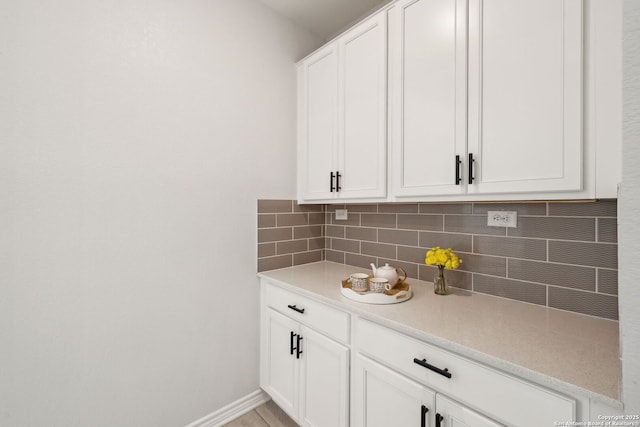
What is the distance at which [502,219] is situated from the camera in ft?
4.73

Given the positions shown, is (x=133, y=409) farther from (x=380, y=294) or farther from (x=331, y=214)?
(x=331, y=214)

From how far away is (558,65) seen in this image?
1.02 metres

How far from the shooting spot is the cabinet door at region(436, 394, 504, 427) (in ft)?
3.05

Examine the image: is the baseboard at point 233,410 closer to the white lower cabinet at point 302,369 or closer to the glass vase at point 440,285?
the white lower cabinet at point 302,369

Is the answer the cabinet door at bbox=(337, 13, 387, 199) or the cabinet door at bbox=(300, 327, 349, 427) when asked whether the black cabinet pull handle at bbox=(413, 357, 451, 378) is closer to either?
the cabinet door at bbox=(300, 327, 349, 427)

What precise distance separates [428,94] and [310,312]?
4.06 feet

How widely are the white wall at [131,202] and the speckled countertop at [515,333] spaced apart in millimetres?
672

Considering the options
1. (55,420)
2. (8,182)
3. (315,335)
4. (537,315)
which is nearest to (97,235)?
(8,182)

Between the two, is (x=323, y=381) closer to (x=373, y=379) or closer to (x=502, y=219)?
(x=373, y=379)

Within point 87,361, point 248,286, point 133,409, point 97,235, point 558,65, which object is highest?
point 558,65


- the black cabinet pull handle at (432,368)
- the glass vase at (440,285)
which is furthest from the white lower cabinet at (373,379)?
the glass vase at (440,285)

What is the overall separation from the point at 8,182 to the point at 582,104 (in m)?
2.15

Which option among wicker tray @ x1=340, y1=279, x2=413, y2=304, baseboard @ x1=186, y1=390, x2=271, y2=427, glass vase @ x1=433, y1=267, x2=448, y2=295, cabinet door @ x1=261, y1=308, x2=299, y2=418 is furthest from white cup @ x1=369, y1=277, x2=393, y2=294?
baseboard @ x1=186, y1=390, x2=271, y2=427

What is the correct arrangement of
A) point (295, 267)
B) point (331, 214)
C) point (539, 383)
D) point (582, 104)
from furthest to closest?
point (331, 214) < point (295, 267) < point (582, 104) < point (539, 383)
